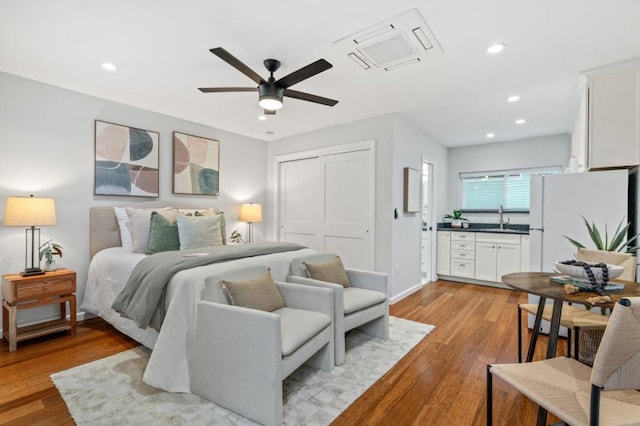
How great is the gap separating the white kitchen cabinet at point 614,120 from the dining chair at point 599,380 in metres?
2.07

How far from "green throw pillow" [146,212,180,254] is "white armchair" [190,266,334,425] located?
1.38 metres

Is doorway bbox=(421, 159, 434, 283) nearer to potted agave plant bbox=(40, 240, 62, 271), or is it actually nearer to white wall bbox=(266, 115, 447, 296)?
white wall bbox=(266, 115, 447, 296)

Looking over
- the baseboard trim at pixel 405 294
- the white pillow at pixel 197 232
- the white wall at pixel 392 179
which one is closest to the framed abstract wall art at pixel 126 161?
the white pillow at pixel 197 232

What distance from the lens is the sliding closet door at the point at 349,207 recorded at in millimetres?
4227

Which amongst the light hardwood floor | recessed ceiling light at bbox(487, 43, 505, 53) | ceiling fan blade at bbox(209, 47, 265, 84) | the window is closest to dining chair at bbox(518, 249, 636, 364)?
the light hardwood floor

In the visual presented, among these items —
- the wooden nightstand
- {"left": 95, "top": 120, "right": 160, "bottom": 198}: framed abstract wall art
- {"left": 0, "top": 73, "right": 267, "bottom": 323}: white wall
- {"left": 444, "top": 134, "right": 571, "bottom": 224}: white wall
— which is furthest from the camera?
{"left": 444, "top": 134, "right": 571, "bottom": 224}: white wall

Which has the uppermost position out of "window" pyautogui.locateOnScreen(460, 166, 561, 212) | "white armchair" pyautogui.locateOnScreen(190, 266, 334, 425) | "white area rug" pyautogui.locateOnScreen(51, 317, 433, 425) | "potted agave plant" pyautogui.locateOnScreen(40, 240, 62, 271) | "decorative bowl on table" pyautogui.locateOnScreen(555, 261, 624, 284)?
"window" pyautogui.locateOnScreen(460, 166, 561, 212)

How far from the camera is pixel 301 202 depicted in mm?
5055

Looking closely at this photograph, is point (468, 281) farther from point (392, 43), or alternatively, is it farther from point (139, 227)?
point (139, 227)

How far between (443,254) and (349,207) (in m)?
2.16

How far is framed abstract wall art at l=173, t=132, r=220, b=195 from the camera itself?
417cm

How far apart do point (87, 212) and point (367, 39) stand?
11.0 ft

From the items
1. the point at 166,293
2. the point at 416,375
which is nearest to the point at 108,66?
the point at 166,293

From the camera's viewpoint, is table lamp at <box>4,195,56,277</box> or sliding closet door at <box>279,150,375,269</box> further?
sliding closet door at <box>279,150,375,269</box>
